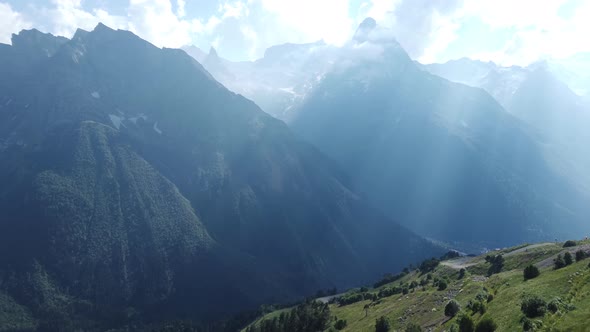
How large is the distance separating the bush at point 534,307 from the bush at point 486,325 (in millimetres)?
3148

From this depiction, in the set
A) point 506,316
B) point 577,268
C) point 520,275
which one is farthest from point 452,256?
point 506,316

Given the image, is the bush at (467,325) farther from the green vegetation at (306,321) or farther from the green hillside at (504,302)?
the green vegetation at (306,321)

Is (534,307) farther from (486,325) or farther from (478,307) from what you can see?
(478,307)

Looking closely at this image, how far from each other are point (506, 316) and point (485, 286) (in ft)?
98.9

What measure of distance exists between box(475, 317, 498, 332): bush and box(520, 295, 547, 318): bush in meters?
3.15

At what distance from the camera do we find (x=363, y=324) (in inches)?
3954

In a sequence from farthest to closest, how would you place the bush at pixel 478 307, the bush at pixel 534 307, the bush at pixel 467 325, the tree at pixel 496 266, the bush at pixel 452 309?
the tree at pixel 496 266
the bush at pixel 452 309
the bush at pixel 478 307
the bush at pixel 467 325
the bush at pixel 534 307

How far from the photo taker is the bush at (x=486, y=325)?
4438 cm

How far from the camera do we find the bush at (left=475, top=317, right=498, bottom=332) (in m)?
44.4

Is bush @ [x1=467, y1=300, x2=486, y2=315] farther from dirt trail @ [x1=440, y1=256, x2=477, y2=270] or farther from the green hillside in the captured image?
dirt trail @ [x1=440, y1=256, x2=477, y2=270]

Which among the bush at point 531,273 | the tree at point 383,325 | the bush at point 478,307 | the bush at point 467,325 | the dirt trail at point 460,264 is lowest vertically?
the tree at point 383,325

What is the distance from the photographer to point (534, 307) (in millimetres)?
42875

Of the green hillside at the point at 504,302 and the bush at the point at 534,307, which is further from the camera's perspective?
the bush at the point at 534,307

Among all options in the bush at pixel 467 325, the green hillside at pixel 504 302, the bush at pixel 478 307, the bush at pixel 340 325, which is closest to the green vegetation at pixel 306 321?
the green hillside at pixel 504 302
